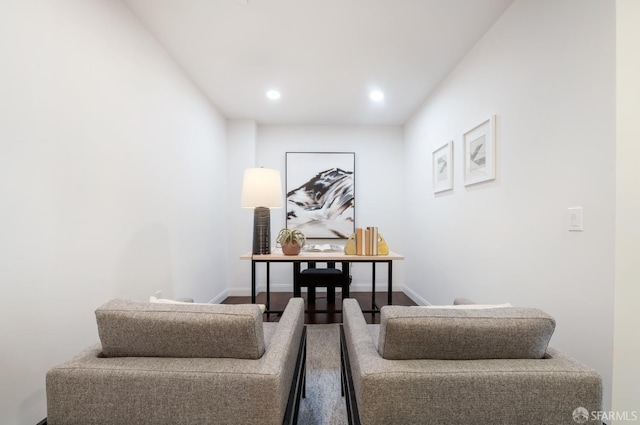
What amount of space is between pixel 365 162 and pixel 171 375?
3.68 m

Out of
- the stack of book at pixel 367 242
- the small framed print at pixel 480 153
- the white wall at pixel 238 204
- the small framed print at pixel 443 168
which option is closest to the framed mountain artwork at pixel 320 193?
the white wall at pixel 238 204

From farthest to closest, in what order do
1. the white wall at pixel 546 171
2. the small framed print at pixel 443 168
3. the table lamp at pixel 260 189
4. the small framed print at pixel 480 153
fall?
the small framed print at pixel 443 168 < the table lamp at pixel 260 189 < the small framed print at pixel 480 153 < the white wall at pixel 546 171

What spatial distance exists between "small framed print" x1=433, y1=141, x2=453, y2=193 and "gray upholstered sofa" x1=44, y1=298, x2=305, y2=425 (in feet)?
7.90

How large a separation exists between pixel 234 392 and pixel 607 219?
64.8 inches

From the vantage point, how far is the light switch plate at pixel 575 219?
1.32 metres

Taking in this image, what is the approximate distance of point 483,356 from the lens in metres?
0.87

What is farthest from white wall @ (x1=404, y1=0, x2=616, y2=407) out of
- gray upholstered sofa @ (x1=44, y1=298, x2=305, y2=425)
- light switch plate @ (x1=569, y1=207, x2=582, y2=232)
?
gray upholstered sofa @ (x1=44, y1=298, x2=305, y2=425)

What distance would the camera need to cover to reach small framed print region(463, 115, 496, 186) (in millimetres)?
1977

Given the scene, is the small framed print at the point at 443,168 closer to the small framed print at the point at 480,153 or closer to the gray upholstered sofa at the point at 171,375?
the small framed print at the point at 480,153

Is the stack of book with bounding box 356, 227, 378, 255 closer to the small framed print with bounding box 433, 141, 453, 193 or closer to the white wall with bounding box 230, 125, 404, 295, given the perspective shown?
the small framed print with bounding box 433, 141, 453, 193

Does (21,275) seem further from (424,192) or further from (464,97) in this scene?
(424,192)

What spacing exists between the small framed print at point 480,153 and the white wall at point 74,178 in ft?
8.39

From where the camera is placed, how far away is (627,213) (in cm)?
110

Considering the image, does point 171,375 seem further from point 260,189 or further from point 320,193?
point 320,193
